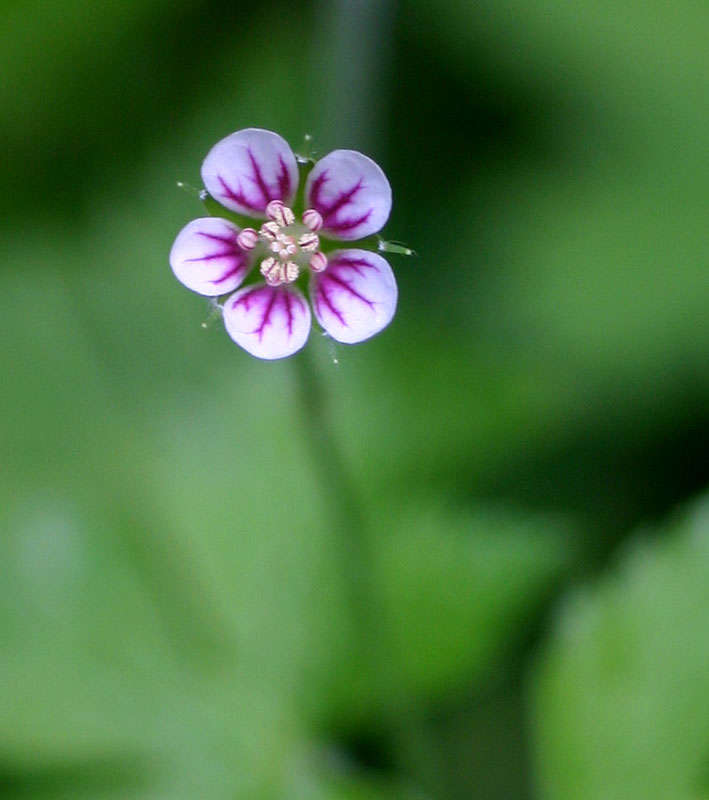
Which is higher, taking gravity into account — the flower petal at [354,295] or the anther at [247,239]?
the anther at [247,239]

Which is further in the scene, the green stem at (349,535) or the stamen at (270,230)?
the green stem at (349,535)

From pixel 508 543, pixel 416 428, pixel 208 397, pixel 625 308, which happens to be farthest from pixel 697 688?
pixel 208 397

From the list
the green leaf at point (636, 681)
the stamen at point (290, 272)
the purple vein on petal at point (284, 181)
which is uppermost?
the purple vein on petal at point (284, 181)

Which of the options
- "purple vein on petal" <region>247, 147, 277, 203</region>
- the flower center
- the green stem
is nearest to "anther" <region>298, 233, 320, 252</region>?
the flower center

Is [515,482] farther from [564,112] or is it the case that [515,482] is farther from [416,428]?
[564,112]

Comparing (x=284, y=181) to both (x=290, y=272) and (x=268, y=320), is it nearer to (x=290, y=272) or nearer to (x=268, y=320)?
(x=290, y=272)

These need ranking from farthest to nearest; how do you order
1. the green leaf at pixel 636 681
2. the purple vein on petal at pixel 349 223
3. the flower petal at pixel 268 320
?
the green leaf at pixel 636 681 → the purple vein on petal at pixel 349 223 → the flower petal at pixel 268 320

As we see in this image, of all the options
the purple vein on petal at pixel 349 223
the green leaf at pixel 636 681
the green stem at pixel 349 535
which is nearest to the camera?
the purple vein on petal at pixel 349 223

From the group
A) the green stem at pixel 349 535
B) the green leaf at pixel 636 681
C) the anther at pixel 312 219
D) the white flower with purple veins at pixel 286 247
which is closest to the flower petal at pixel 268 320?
the white flower with purple veins at pixel 286 247

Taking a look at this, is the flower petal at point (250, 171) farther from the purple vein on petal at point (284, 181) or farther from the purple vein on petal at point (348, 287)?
the purple vein on petal at point (348, 287)
